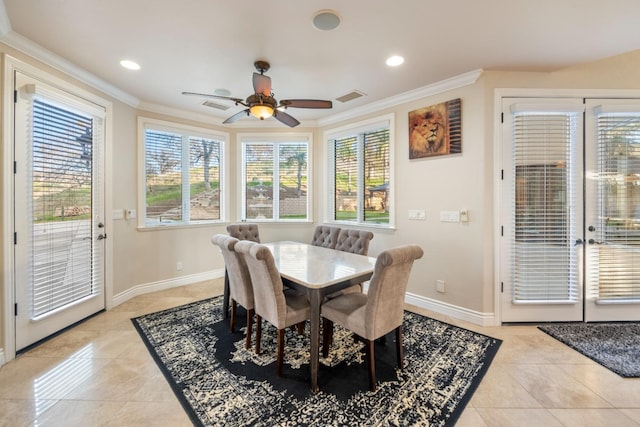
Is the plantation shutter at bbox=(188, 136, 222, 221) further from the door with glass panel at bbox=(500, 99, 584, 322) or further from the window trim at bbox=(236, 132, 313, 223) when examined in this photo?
the door with glass panel at bbox=(500, 99, 584, 322)

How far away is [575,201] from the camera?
2748 mm

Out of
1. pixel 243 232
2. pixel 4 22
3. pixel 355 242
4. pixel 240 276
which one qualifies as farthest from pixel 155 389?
pixel 4 22

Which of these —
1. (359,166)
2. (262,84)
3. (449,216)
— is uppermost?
(262,84)

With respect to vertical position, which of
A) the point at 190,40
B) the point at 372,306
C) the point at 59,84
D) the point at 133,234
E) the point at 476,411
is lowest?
the point at 476,411

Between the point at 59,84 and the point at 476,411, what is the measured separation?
451 cm

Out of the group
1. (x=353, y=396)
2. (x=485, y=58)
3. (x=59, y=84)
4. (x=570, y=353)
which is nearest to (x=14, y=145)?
(x=59, y=84)

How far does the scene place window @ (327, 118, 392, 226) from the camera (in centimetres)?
378

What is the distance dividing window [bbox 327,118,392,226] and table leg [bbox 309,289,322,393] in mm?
2107

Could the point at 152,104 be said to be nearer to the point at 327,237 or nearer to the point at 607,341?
the point at 327,237

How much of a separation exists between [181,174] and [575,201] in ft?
16.9

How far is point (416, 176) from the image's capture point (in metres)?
3.35

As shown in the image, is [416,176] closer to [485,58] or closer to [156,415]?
[485,58]

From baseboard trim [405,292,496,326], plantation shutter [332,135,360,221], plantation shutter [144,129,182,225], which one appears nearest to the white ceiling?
plantation shutter [144,129,182,225]

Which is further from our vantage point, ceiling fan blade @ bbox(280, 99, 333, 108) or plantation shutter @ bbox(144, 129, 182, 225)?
plantation shutter @ bbox(144, 129, 182, 225)
